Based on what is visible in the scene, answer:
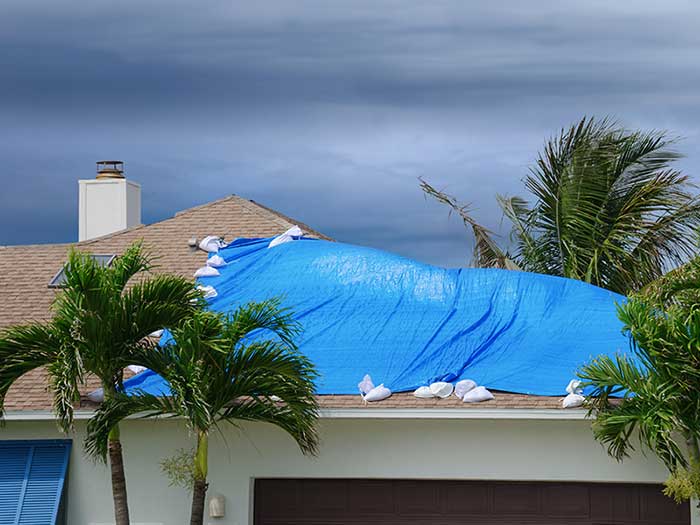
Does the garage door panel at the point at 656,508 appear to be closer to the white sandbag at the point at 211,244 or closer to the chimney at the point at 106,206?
the white sandbag at the point at 211,244

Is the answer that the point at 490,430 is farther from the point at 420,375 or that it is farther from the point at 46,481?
the point at 46,481

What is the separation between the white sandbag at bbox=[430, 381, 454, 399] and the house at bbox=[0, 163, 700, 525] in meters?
0.14

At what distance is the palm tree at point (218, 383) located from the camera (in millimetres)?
13727

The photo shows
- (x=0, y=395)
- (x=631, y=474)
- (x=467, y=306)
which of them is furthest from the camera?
(x=467, y=306)

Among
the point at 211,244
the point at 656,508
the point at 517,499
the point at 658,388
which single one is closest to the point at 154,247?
the point at 211,244

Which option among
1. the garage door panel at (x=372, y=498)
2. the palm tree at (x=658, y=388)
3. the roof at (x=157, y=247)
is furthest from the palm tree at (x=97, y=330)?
the palm tree at (x=658, y=388)

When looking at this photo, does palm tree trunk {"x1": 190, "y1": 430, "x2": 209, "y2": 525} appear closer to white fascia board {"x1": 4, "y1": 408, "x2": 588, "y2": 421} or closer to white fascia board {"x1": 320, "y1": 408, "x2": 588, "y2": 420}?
white fascia board {"x1": 4, "y1": 408, "x2": 588, "y2": 421}

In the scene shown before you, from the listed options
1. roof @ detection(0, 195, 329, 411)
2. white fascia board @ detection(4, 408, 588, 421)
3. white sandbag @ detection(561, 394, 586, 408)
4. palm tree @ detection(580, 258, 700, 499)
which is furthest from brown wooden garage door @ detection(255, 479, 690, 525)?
roof @ detection(0, 195, 329, 411)

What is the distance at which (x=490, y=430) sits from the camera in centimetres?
1594

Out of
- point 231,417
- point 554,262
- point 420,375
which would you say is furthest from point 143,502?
point 554,262

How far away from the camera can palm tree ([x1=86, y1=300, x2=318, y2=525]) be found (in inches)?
540

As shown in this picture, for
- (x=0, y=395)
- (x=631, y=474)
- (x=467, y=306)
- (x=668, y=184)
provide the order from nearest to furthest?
1. (x=0, y=395)
2. (x=631, y=474)
3. (x=467, y=306)
4. (x=668, y=184)

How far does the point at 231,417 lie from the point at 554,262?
10799 millimetres

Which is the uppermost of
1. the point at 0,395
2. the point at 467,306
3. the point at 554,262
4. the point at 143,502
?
the point at 554,262
